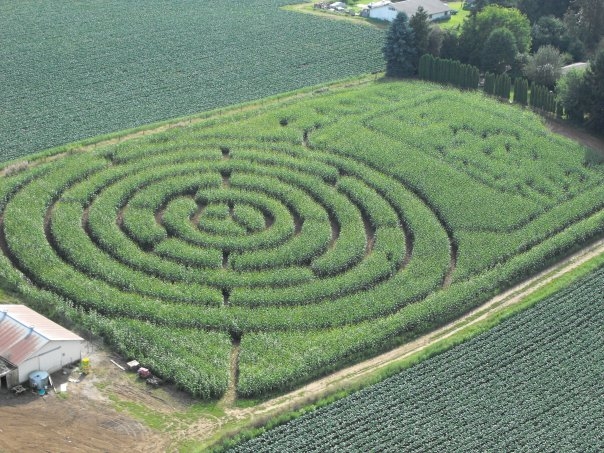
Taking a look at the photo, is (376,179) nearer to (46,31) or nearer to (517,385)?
(517,385)

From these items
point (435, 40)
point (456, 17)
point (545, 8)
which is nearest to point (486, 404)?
point (435, 40)

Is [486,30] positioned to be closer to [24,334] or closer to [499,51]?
[499,51]

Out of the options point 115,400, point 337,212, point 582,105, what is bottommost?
point 115,400

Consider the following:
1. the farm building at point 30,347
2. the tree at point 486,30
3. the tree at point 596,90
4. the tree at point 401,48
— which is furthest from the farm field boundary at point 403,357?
the tree at point 486,30

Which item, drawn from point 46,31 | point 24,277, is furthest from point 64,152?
point 46,31

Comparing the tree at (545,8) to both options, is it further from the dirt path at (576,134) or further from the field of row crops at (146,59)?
the dirt path at (576,134)

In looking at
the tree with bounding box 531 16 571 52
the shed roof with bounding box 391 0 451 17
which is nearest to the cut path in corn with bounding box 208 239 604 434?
the tree with bounding box 531 16 571 52
